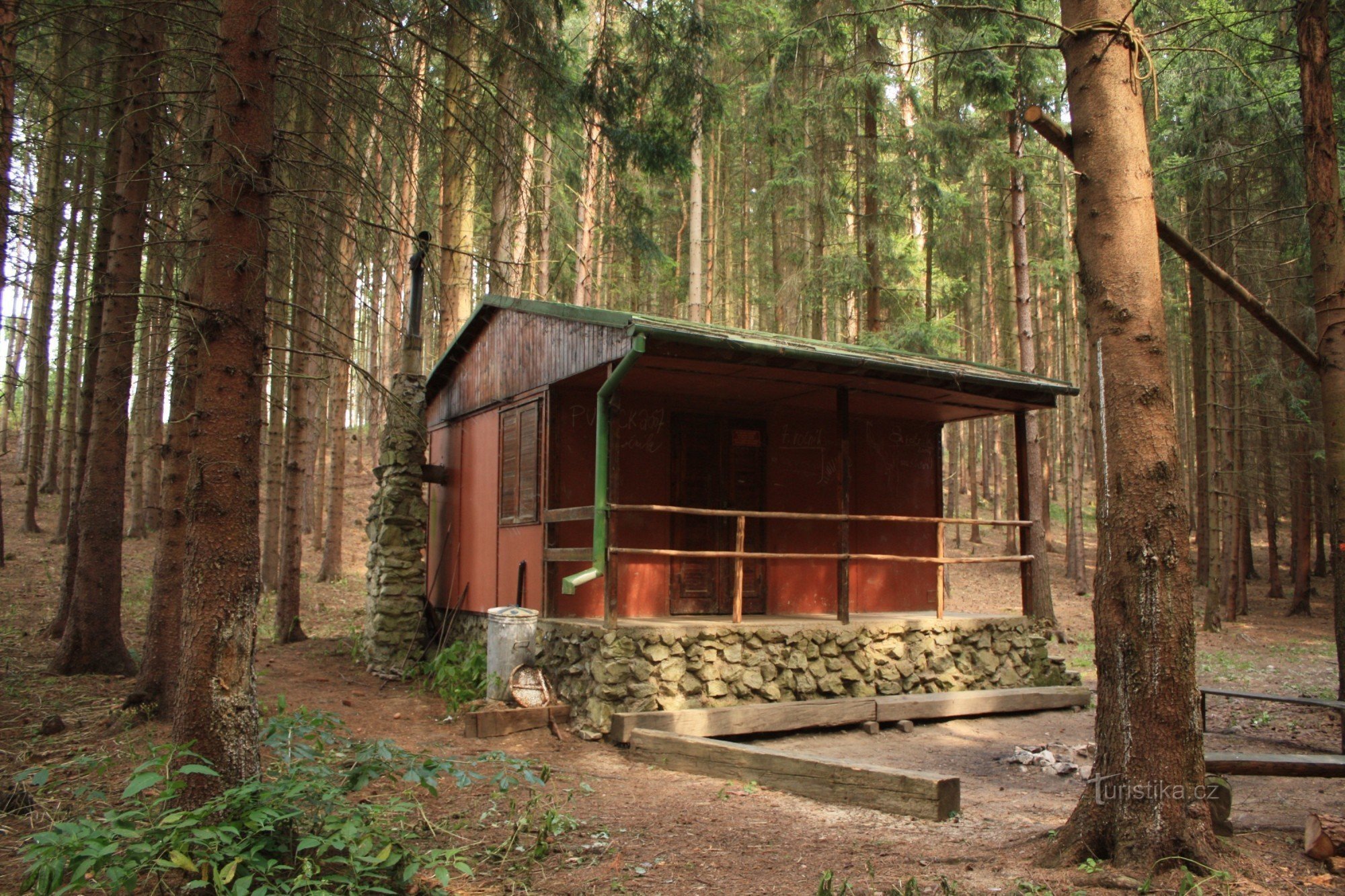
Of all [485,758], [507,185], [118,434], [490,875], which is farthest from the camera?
[118,434]

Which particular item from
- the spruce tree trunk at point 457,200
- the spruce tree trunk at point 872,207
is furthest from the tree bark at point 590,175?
the spruce tree trunk at point 872,207

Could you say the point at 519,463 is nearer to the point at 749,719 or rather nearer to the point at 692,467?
the point at 692,467

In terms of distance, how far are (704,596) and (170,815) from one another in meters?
7.19

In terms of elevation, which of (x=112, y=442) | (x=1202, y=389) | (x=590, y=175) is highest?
(x=590, y=175)

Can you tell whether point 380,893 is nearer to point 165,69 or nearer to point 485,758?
point 485,758

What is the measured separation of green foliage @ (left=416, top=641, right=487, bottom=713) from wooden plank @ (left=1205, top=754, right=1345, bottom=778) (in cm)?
659

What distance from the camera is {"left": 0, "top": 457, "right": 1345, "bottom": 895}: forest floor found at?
4.16 meters

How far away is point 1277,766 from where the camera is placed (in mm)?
5355

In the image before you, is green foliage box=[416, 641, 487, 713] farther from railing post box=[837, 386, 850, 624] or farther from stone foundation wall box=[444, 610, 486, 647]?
railing post box=[837, 386, 850, 624]

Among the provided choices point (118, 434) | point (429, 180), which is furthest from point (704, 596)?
point (118, 434)

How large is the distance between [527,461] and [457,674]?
2562 mm

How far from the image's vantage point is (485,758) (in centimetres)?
471

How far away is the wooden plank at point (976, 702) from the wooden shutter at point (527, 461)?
428cm

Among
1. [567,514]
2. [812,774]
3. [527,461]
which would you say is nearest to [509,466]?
[527,461]
